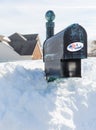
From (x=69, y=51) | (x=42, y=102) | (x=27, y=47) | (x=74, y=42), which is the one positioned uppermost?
(x=74, y=42)

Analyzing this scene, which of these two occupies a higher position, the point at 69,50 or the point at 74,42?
the point at 74,42

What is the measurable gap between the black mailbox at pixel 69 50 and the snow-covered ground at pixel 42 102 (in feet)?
1.07

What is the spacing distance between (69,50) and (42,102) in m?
1.13

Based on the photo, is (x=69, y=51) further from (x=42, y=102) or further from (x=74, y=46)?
(x=42, y=102)

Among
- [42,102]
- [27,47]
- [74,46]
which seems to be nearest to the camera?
[42,102]

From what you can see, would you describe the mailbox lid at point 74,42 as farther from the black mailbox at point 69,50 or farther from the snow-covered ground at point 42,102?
the snow-covered ground at point 42,102

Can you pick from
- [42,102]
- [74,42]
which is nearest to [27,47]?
[74,42]

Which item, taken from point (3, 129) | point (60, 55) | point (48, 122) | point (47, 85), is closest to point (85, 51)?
point (60, 55)

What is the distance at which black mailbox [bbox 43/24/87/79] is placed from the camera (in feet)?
22.5

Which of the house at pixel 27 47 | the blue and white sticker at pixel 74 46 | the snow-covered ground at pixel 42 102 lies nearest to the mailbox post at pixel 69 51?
the blue and white sticker at pixel 74 46

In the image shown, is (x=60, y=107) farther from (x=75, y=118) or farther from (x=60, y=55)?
(x=60, y=55)

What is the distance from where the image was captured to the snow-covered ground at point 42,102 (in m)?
5.95

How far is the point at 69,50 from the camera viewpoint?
6840 millimetres

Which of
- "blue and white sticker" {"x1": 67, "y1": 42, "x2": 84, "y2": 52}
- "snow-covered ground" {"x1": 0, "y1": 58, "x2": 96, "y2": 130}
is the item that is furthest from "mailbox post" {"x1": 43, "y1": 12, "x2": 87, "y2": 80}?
"snow-covered ground" {"x1": 0, "y1": 58, "x2": 96, "y2": 130}
